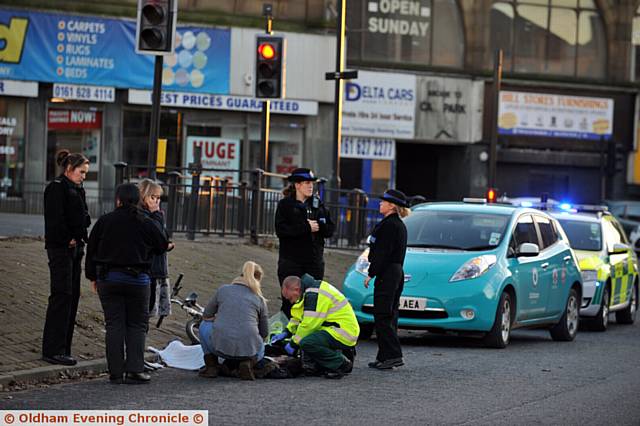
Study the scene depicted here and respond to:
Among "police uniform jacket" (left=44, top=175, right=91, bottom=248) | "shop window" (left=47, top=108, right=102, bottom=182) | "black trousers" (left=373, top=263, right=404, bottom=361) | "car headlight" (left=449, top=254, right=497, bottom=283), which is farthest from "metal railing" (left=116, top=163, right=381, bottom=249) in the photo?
"shop window" (left=47, top=108, right=102, bottom=182)

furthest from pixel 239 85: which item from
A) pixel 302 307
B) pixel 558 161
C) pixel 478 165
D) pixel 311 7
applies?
pixel 302 307

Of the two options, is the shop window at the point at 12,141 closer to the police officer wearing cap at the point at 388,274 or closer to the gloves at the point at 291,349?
the police officer wearing cap at the point at 388,274

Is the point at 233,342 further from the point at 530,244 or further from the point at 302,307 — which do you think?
the point at 530,244

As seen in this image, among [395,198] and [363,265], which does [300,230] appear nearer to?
[395,198]

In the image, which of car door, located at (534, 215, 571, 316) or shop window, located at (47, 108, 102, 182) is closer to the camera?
car door, located at (534, 215, 571, 316)

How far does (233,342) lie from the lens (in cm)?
1154

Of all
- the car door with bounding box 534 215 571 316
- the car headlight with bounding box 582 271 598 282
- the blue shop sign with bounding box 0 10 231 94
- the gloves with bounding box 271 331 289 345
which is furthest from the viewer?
the blue shop sign with bounding box 0 10 231 94

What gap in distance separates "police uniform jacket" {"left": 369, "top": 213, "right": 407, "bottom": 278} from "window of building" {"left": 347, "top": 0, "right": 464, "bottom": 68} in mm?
29912

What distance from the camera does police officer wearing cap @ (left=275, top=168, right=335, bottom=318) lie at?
13570 mm

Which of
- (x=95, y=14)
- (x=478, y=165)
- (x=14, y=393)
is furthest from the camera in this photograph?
(x=478, y=165)

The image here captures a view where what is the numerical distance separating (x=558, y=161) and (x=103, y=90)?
16.9 m

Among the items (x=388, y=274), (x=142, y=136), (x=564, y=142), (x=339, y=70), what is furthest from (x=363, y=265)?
(x=564, y=142)

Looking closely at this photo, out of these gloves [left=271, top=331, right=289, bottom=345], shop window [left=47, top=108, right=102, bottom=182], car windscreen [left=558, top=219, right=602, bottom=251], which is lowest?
gloves [left=271, top=331, right=289, bottom=345]

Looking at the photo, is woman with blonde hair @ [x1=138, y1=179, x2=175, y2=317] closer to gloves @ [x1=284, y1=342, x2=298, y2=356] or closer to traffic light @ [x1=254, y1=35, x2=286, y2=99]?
gloves @ [x1=284, y1=342, x2=298, y2=356]
